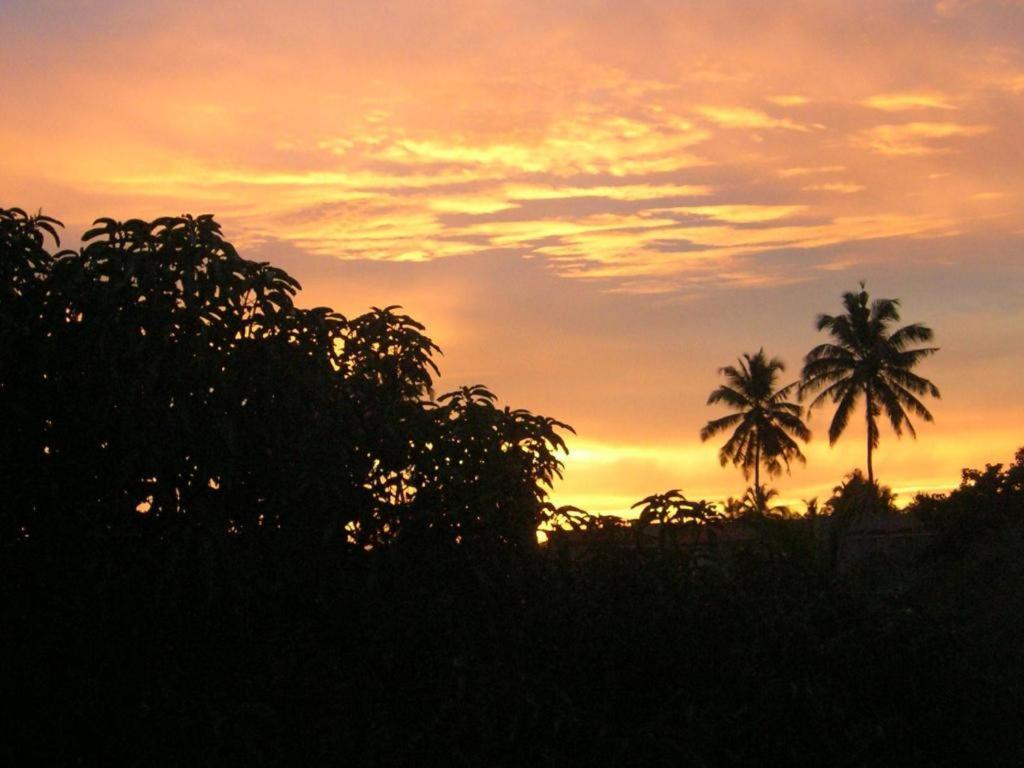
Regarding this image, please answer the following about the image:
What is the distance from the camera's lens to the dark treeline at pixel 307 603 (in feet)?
29.1

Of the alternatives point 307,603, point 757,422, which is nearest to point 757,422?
point 757,422

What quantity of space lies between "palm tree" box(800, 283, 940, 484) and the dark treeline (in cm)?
5004

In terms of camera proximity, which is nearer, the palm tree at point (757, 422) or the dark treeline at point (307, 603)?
the dark treeline at point (307, 603)

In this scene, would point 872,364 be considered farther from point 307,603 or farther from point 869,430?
point 307,603

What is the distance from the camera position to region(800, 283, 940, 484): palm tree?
5869cm

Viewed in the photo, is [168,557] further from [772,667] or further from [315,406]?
[772,667]

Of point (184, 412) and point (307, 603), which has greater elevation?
point (184, 412)

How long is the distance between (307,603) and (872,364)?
51.7 metres

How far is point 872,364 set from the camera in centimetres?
5838

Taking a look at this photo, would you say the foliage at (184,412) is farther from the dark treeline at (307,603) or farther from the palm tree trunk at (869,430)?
the palm tree trunk at (869,430)

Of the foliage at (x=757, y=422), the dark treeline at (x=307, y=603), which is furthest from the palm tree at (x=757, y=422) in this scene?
the dark treeline at (x=307, y=603)

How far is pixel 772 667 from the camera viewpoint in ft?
30.3

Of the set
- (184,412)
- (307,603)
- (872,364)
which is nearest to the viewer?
(184,412)

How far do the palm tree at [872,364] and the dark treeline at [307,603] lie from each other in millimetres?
50043
